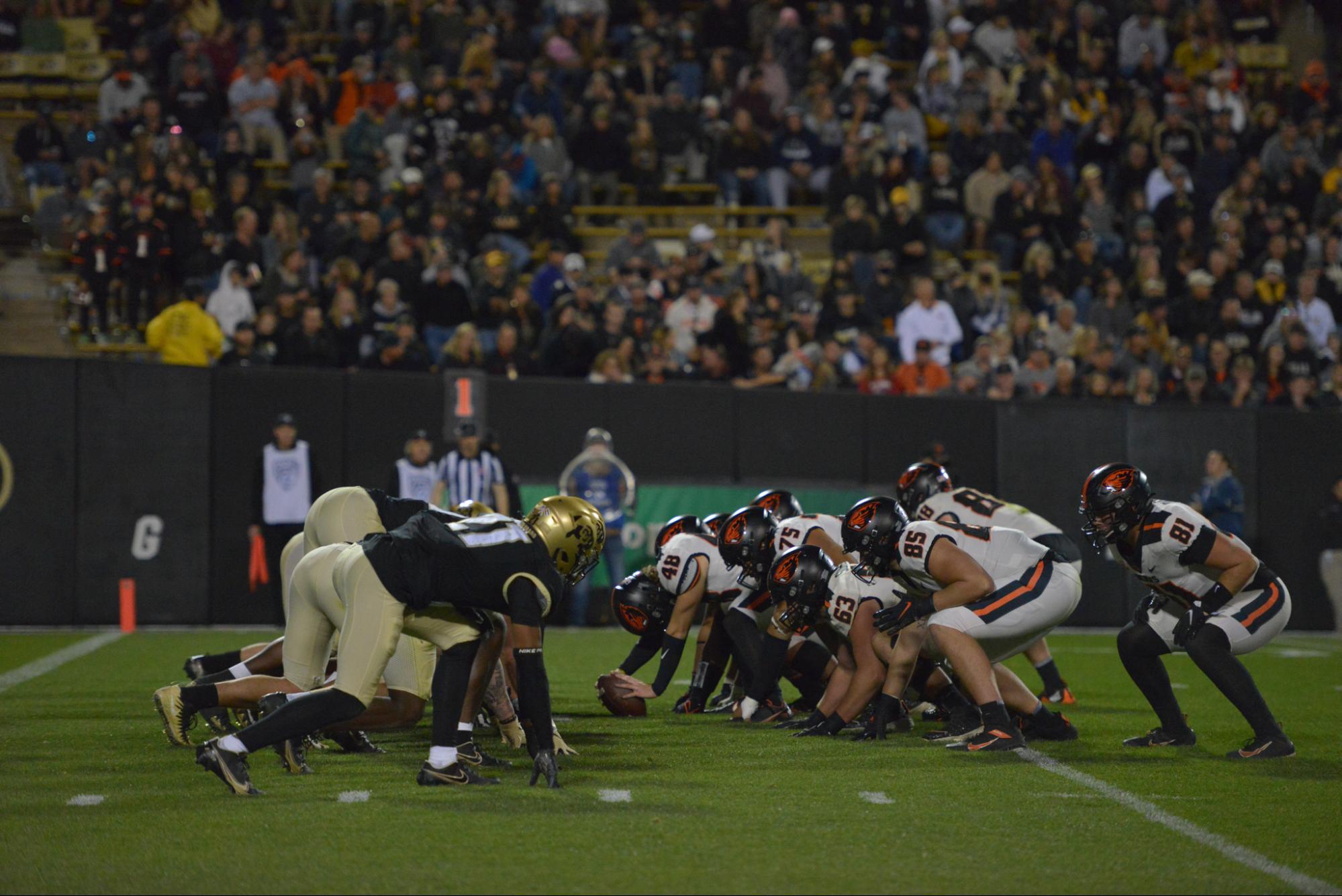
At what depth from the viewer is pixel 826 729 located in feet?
27.5

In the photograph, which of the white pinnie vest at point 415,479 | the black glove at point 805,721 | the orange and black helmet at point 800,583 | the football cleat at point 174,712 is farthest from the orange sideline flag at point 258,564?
the orange and black helmet at point 800,583

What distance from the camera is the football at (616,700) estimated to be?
912 centimetres

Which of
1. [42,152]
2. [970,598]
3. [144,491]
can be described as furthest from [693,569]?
[42,152]

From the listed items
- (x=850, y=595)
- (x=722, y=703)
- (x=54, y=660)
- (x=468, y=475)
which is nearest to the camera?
(x=850, y=595)

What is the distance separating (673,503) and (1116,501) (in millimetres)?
8693

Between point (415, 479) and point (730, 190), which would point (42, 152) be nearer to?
point (415, 479)

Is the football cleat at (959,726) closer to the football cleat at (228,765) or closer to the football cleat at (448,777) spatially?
the football cleat at (448,777)

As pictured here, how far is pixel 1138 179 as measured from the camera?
2014 cm

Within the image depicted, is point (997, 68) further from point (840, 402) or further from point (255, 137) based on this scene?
point (255, 137)

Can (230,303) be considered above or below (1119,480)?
above

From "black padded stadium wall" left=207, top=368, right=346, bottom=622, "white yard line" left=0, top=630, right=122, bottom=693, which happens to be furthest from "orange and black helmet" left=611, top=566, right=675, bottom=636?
"black padded stadium wall" left=207, top=368, right=346, bottom=622

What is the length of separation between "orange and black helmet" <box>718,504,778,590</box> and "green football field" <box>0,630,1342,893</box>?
0.92 metres

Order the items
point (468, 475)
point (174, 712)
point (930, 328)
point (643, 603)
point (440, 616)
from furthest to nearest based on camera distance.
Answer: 1. point (930, 328)
2. point (468, 475)
3. point (643, 603)
4. point (174, 712)
5. point (440, 616)

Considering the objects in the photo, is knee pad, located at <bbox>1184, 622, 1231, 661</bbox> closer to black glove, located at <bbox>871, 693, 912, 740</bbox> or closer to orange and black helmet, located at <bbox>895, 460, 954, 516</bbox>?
black glove, located at <bbox>871, 693, 912, 740</bbox>
